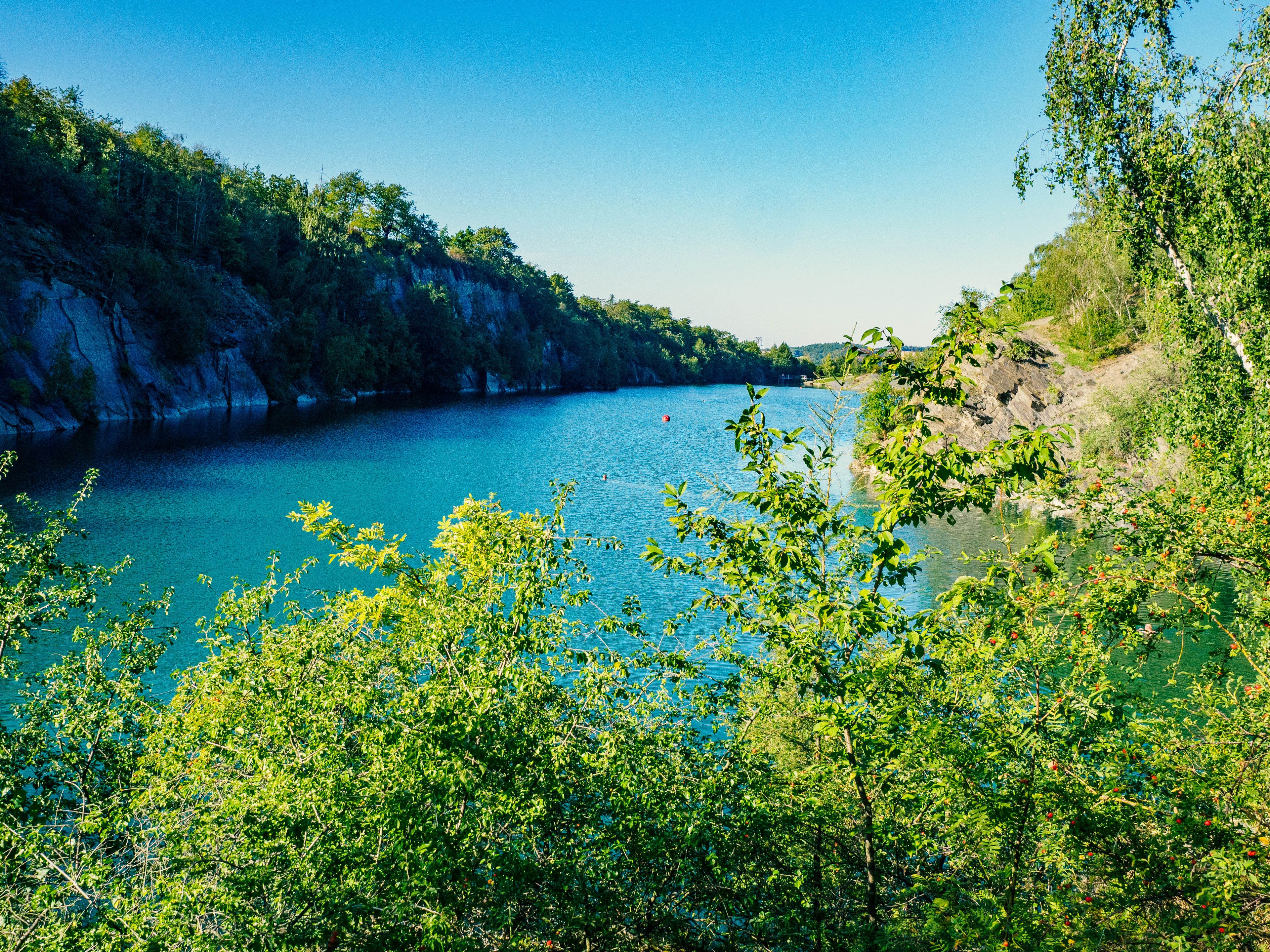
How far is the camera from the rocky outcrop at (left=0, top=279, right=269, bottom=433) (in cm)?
4447

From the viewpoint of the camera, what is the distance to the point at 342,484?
3706 centimetres

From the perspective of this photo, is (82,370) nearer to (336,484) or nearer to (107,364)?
(107,364)

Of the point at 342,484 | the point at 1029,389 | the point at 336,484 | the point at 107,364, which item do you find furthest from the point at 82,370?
the point at 1029,389

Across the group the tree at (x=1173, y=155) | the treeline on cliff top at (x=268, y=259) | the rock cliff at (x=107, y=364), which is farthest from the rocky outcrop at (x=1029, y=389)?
the treeline on cliff top at (x=268, y=259)

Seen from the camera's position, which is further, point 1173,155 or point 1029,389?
point 1029,389

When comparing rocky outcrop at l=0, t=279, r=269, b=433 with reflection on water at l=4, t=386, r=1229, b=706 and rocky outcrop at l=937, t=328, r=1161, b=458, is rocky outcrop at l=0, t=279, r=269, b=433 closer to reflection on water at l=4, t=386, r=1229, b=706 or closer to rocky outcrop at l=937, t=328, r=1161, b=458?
reflection on water at l=4, t=386, r=1229, b=706

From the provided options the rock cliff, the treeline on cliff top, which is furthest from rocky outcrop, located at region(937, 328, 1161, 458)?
the treeline on cliff top

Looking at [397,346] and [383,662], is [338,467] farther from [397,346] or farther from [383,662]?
[397,346]

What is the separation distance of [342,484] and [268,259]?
4786 centimetres

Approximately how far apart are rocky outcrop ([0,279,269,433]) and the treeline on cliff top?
1.69m

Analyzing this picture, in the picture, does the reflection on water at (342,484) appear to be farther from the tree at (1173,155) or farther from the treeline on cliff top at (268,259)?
the treeline on cliff top at (268,259)

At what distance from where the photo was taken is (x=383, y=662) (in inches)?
281

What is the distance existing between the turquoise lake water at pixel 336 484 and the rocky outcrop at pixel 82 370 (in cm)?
203

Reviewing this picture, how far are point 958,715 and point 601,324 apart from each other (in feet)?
484
